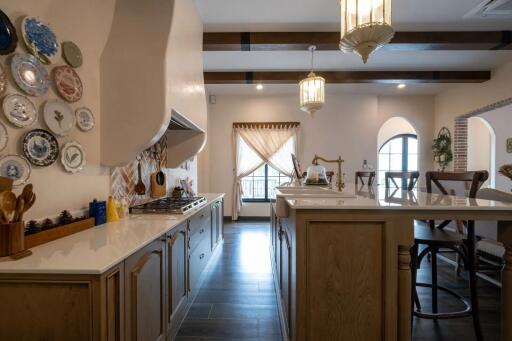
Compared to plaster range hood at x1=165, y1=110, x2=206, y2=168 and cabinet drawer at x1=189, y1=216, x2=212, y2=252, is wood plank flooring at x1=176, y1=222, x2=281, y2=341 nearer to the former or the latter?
cabinet drawer at x1=189, y1=216, x2=212, y2=252

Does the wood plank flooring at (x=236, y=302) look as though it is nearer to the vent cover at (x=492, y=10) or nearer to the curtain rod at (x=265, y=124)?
the curtain rod at (x=265, y=124)

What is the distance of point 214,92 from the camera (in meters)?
5.21

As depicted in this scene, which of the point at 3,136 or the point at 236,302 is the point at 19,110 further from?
the point at 236,302

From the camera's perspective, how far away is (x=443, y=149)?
493 cm

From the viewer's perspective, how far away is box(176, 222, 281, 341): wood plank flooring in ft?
5.73

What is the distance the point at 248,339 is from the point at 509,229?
5.61 ft

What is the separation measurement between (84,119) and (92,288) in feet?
3.64

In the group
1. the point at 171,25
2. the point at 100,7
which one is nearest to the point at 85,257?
the point at 171,25

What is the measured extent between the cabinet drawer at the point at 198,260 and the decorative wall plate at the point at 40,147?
122 cm

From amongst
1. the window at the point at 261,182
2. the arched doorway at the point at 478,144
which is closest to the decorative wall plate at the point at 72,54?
the window at the point at 261,182

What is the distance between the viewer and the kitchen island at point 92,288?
0.90 meters


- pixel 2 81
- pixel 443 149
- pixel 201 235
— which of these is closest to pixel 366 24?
pixel 2 81

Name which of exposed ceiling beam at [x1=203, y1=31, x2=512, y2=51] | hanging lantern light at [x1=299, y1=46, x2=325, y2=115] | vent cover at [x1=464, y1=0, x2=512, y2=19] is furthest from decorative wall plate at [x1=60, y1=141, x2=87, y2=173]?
vent cover at [x1=464, y1=0, x2=512, y2=19]

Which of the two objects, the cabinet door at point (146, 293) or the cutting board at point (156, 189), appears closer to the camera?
the cabinet door at point (146, 293)
